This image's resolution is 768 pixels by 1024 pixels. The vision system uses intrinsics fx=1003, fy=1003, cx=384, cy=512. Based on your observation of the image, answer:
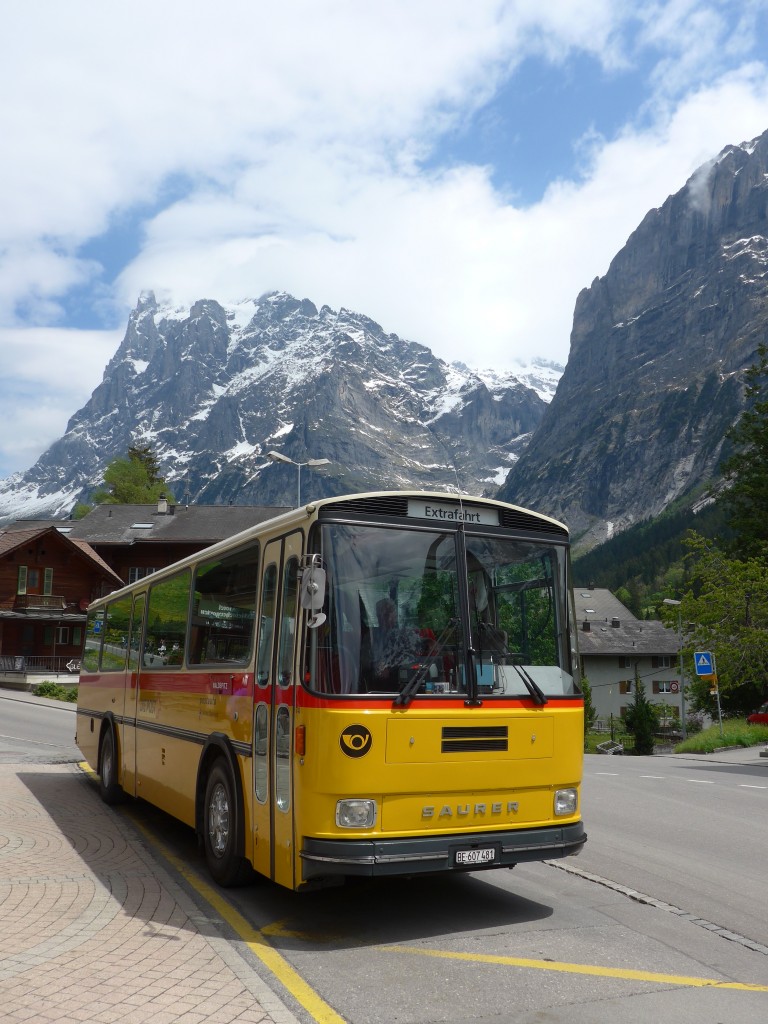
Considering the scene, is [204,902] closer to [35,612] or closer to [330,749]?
[330,749]

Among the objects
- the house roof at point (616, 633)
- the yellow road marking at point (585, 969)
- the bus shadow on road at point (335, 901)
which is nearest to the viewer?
the yellow road marking at point (585, 969)

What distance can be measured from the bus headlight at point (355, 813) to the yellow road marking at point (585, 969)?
0.76 metres

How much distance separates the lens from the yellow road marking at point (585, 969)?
554cm

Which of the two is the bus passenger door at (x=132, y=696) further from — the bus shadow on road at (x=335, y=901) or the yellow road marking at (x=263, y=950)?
the yellow road marking at (x=263, y=950)

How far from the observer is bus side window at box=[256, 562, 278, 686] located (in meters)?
7.32

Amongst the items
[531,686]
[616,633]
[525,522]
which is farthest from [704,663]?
[616,633]

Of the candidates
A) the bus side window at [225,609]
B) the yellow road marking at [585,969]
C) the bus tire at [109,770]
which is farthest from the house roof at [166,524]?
the yellow road marking at [585,969]

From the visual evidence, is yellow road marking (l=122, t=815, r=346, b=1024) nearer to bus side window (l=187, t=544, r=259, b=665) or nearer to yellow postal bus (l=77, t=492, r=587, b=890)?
yellow postal bus (l=77, t=492, r=587, b=890)

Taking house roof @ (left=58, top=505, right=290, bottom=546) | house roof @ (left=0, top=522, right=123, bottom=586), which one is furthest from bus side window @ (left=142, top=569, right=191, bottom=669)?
house roof @ (left=58, top=505, right=290, bottom=546)

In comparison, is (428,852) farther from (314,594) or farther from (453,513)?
(453,513)

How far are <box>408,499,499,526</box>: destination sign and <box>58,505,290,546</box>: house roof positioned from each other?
179 ft

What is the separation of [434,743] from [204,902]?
2274mm

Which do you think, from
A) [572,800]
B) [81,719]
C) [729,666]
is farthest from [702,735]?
[572,800]

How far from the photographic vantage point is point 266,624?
293 inches
